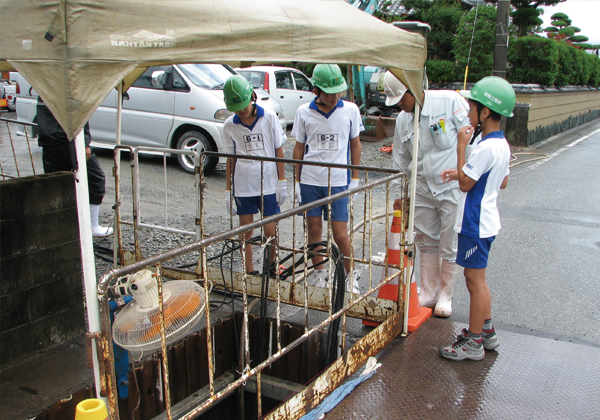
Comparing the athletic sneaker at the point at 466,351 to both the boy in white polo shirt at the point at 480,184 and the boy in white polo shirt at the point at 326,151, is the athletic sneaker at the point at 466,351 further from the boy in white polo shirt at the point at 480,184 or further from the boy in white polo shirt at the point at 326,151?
the boy in white polo shirt at the point at 326,151

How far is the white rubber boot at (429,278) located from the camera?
4.34 metres

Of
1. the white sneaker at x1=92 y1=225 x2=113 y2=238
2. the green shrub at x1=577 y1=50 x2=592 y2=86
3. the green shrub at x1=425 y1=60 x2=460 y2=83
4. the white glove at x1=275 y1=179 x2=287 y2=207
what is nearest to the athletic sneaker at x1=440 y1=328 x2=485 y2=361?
the white glove at x1=275 y1=179 x2=287 y2=207

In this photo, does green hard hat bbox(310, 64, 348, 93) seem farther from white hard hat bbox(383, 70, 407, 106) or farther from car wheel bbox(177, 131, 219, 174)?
car wheel bbox(177, 131, 219, 174)

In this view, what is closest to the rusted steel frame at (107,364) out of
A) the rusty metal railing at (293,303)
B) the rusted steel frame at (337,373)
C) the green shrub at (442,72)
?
the rusty metal railing at (293,303)

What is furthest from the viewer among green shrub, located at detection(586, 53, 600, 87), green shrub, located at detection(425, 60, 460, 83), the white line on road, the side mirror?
green shrub, located at detection(586, 53, 600, 87)

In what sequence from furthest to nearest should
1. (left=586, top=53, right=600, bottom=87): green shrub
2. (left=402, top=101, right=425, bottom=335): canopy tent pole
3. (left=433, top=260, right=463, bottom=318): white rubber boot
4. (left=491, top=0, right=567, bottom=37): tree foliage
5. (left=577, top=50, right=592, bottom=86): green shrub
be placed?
(left=586, top=53, right=600, bottom=87): green shrub
(left=577, top=50, right=592, bottom=86): green shrub
(left=491, top=0, right=567, bottom=37): tree foliage
(left=433, top=260, right=463, bottom=318): white rubber boot
(left=402, top=101, right=425, bottom=335): canopy tent pole

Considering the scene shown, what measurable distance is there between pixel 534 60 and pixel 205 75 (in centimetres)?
1213

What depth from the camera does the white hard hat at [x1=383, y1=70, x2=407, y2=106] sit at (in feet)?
12.9

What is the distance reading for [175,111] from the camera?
9430mm

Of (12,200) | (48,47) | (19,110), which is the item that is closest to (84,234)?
(48,47)

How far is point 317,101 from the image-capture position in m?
4.56

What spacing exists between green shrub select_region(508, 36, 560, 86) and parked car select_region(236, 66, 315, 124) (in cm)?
726

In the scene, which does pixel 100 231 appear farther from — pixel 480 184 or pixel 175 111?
pixel 480 184

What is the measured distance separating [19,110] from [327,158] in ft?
26.7
